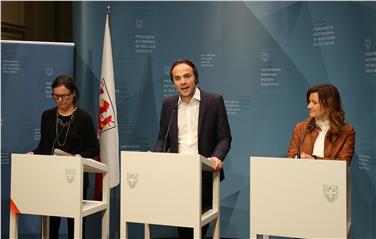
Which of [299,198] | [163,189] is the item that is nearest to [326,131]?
[299,198]

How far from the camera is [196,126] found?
337cm

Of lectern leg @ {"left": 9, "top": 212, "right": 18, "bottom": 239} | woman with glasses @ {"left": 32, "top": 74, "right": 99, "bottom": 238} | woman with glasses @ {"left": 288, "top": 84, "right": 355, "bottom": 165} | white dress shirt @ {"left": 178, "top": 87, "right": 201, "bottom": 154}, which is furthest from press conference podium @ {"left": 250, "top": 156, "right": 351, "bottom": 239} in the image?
lectern leg @ {"left": 9, "top": 212, "right": 18, "bottom": 239}

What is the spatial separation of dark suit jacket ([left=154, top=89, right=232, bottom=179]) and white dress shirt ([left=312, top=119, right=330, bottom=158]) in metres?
0.60

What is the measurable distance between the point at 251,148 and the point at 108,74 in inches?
61.0

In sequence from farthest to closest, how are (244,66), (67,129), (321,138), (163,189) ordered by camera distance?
(244,66)
(67,129)
(321,138)
(163,189)

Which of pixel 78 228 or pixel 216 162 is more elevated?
pixel 216 162

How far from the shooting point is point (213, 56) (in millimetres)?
4922

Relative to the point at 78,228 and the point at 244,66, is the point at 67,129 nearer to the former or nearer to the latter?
the point at 78,228

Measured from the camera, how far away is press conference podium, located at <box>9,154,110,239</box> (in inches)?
124

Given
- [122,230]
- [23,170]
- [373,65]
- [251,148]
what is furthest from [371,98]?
[23,170]

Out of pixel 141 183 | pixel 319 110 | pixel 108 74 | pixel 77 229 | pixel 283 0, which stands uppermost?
pixel 283 0

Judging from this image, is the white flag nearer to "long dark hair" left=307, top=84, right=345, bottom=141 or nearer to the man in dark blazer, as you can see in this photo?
the man in dark blazer

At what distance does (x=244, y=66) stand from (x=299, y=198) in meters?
2.25

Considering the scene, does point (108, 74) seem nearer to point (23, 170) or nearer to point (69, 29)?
point (23, 170)
